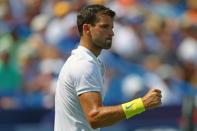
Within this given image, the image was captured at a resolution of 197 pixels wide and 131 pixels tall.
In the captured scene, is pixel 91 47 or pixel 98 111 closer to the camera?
pixel 98 111

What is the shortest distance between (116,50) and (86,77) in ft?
20.2

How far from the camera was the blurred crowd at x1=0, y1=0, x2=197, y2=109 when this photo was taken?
10008mm

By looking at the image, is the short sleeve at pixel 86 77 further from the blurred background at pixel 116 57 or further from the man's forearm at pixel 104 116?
the blurred background at pixel 116 57

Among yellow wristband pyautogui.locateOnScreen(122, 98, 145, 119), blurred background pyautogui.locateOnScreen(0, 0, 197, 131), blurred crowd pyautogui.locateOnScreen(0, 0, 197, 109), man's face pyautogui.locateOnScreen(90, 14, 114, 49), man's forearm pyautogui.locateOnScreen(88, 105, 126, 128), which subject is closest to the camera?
man's forearm pyautogui.locateOnScreen(88, 105, 126, 128)

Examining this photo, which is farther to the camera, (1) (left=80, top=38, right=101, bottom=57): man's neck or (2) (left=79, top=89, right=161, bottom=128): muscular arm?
(1) (left=80, top=38, right=101, bottom=57): man's neck

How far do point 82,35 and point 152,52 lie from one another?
19.4 feet

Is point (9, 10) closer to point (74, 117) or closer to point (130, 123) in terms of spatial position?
point (130, 123)

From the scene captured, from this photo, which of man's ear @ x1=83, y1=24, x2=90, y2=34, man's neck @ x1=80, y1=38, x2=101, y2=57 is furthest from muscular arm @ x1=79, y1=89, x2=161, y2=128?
man's ear @ x1=83, y1=24, x2=90, y2=34

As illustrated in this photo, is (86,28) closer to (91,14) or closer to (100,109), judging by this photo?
(91,14)

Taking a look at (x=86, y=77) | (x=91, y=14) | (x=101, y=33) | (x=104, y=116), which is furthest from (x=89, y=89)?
(x=91, y=14)

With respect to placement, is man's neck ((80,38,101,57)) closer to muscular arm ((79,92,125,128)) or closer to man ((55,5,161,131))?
man ((55,5,161,131))

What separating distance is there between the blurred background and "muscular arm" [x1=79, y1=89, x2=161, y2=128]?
390 cm

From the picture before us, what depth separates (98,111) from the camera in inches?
178

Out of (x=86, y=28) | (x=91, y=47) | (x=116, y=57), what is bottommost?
(x=116, y=57)
